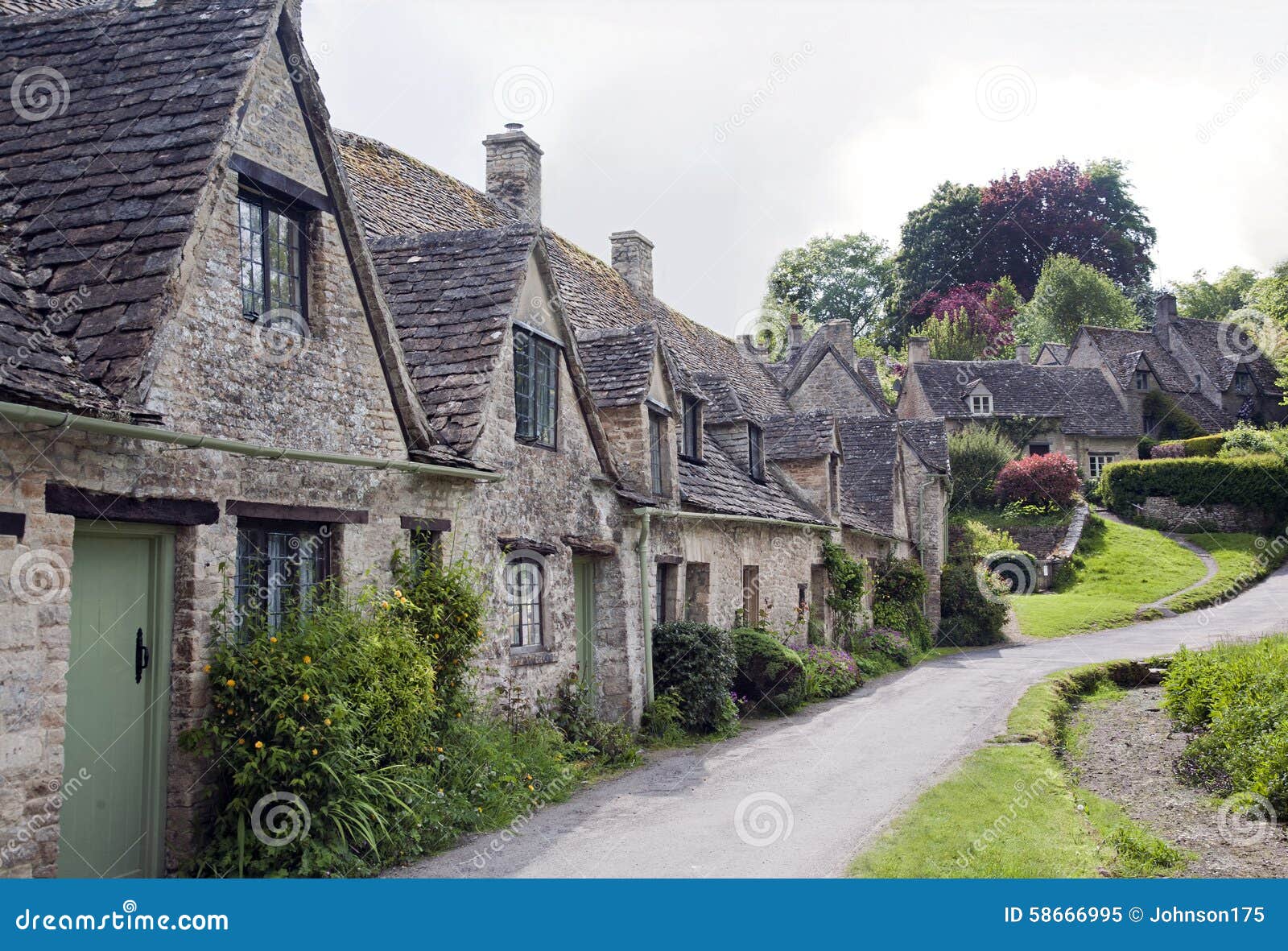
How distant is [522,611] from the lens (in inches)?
526

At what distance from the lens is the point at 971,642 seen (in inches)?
1257

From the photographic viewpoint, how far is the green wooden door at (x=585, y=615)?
1494 centimetres

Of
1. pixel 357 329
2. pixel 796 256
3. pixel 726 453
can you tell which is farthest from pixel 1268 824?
pixel 796 256

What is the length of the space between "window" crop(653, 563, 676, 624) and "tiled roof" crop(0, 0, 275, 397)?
10.2 metres

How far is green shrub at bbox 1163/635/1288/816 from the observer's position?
1220cm

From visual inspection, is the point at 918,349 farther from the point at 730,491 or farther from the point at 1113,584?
the point at 730,491

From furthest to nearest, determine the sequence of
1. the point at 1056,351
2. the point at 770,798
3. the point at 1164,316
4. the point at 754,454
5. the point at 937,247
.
Result: the point at 937,247
the point at 1056,351
the point at 1164,316
the point at 754,454
the point at 770,798

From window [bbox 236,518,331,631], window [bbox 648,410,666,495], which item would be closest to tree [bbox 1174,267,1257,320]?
window [bbox 648,410,666,495]

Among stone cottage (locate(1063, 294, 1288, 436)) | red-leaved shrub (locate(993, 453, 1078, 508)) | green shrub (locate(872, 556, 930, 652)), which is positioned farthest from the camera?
stone cottage (locate(1063, 294, 1288, 436))

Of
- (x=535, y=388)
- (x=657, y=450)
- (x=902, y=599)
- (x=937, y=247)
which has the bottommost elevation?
(x=902, y=599)

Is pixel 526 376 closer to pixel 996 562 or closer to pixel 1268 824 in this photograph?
pixel 1268 824

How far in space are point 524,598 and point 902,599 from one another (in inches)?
756

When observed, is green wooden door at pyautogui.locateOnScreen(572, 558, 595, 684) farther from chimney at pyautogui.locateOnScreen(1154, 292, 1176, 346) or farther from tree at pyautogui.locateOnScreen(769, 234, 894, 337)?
tree at pyautogui.locateOnScreen(769, 234, 894, 337)
